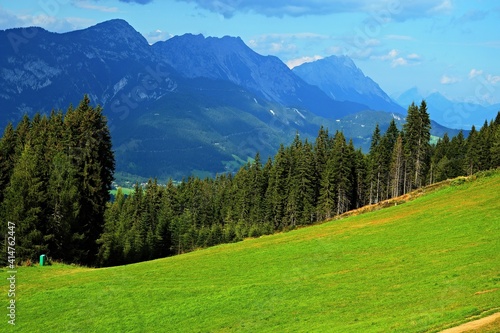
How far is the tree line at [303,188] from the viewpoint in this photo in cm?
10306

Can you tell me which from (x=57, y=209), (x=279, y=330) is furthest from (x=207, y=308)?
(x=57, y=209)

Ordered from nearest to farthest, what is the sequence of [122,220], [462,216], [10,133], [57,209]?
[462,216] → [57,209] → [10,133] → [122,220]

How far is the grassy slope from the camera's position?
80.6 ft

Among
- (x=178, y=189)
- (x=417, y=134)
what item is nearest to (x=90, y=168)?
(x=417, y=134)

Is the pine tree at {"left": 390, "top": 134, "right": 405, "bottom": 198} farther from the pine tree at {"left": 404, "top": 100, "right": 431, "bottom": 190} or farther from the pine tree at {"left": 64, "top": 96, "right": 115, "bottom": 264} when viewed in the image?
the pine tree at {"left": 64, "top": 96, "right": 115, "bottom": 264}

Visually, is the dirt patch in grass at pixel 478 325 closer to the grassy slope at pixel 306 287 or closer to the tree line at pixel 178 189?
the grassy slope at pixel 306 287

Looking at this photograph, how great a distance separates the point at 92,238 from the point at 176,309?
3272cm

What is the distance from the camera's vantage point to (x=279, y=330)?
958 inches

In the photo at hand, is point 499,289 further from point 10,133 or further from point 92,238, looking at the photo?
point 10,133

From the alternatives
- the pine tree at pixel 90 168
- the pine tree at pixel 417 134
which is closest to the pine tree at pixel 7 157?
the pine tree at pixel 90 168

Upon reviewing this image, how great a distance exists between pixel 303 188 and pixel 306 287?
76211mm

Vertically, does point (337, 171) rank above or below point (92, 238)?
above

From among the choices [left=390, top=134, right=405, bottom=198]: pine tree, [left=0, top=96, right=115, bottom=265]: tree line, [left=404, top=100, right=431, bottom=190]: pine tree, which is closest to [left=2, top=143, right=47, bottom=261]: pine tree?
[left=0, top=96, right=115, bottom=265]: tree line

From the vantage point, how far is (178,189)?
5846 inches
